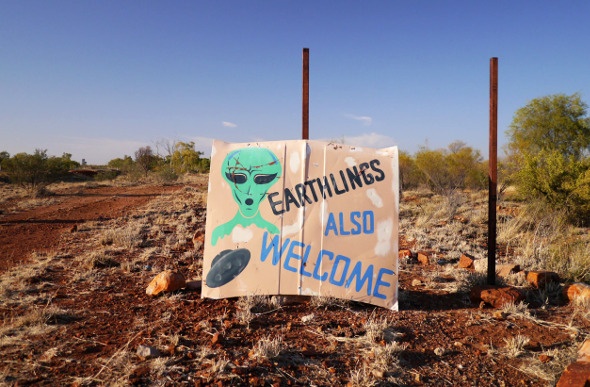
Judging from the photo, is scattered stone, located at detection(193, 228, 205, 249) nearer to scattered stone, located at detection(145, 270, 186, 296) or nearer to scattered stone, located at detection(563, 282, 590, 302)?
scattered stone, located at detection(145, 270, 186, 296)

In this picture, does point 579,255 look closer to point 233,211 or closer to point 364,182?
point 364,182

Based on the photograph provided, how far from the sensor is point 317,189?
14.5 feet

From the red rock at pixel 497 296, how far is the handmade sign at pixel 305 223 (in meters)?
→ 1.17

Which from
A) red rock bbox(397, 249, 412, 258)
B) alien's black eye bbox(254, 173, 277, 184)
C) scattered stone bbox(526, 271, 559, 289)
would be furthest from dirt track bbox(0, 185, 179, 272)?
scattered stone bbox(526, 271, 559, 289)

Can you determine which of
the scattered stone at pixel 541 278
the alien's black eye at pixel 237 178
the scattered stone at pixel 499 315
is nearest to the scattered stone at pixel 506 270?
the scattered stone at pixel 541 278

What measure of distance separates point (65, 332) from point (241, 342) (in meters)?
1.74

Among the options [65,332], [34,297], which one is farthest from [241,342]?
[34,297]

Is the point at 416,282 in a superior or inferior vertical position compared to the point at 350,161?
inferior

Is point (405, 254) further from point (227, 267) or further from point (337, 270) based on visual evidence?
point (227, 267)

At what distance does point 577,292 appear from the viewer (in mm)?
4527

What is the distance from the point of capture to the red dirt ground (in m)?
2.84

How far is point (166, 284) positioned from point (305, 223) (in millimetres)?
1917

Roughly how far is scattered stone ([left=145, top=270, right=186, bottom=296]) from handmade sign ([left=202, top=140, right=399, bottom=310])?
51 cm

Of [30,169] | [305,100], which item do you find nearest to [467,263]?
[305,100]
